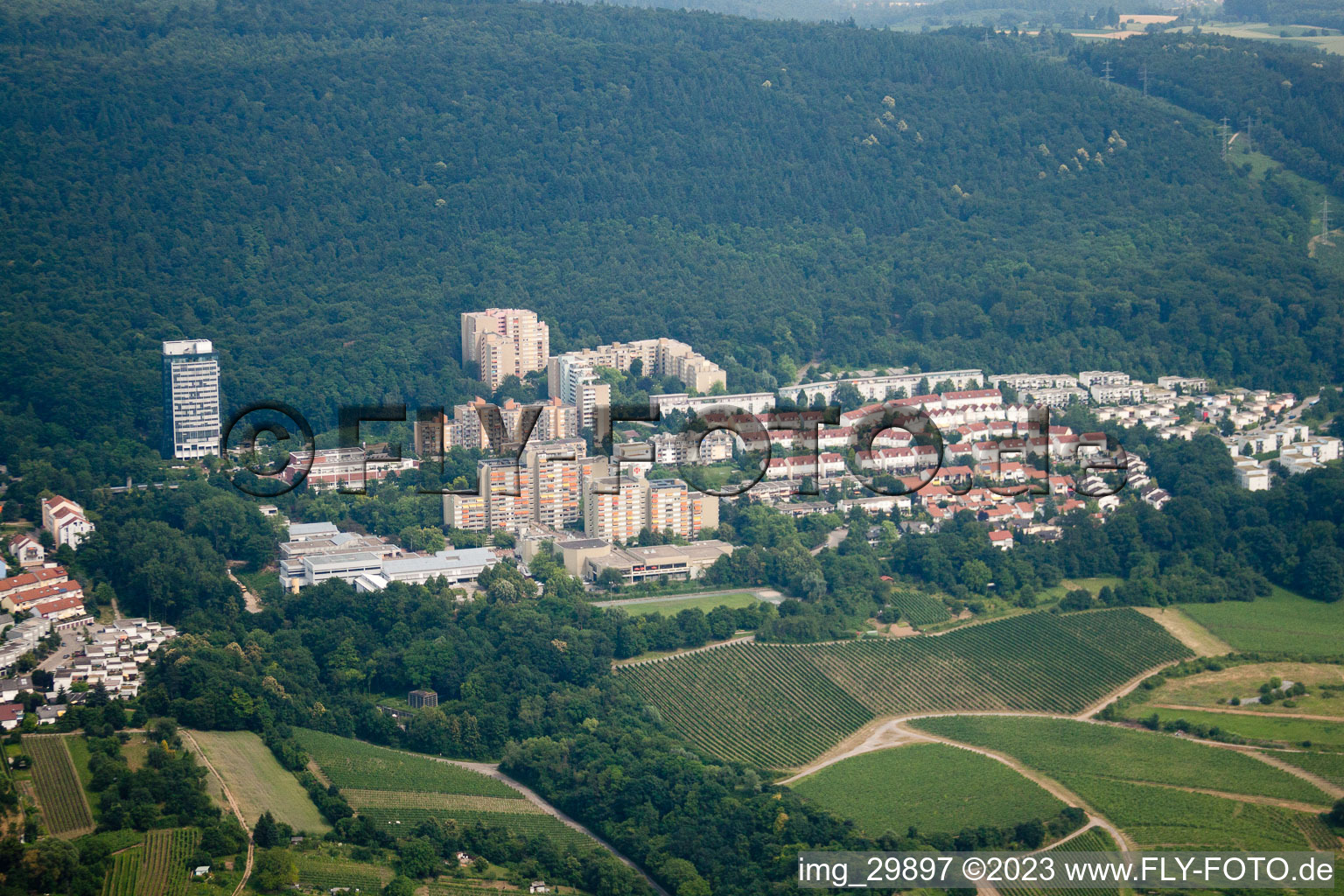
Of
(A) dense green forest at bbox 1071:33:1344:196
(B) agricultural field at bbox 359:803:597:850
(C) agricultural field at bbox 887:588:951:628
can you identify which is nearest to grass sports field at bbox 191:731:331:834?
(B) agricultural field at bbox 359:803:597:850

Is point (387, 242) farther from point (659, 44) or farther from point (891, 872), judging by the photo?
point (891, 872)

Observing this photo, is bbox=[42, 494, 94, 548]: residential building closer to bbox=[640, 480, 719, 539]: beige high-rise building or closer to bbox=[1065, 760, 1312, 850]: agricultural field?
bbox=[640, 480, 719, 539]: beige high-rise building

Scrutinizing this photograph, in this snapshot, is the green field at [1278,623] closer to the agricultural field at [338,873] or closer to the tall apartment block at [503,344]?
the agricultural field at [338,873]

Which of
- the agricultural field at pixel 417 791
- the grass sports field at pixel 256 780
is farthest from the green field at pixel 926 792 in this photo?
the grass sports field at pixel 256 780

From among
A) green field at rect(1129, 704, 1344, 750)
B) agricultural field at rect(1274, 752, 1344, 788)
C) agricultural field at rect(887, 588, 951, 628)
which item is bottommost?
agricultural field at rect(1274, 752, 1344, 788)

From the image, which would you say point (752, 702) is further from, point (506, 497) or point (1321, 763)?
point (506, 497)
